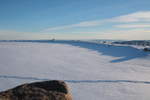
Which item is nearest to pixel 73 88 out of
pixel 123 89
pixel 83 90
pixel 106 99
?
pixel 83 90

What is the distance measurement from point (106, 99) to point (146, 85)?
1522mm

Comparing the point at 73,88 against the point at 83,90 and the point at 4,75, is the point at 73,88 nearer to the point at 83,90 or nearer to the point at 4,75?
the point at 83,90

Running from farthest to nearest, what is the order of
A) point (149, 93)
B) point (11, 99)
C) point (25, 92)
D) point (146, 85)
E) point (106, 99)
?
1. point (146, 85)
2. point (149, 93)
3. point (106, 99)
4. point (25, 92)
5. point (11, 99)

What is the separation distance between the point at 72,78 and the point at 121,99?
1.68m

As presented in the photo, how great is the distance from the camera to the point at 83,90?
365 centimetres

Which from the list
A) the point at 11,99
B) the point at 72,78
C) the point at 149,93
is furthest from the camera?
the point at 72,78

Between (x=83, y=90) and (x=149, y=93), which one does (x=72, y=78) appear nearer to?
(x=83, y=90)

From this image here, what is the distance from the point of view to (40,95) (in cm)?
176

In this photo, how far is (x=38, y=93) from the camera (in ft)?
5.87

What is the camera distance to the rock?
1735mm

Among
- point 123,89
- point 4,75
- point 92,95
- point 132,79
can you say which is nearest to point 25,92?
point 92,95

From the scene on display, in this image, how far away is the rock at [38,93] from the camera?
1735mm

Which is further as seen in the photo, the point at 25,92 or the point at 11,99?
the point at 25,92

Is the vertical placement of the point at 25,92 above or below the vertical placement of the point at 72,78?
above
